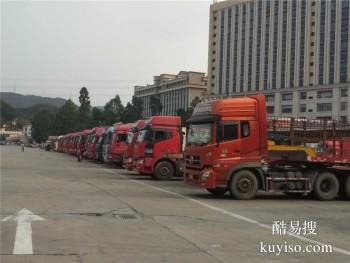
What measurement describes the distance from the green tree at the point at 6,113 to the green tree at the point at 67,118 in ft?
115

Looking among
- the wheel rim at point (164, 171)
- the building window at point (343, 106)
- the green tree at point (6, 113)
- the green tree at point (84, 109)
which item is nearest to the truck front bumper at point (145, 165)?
the wheel rim at point (164, 171)

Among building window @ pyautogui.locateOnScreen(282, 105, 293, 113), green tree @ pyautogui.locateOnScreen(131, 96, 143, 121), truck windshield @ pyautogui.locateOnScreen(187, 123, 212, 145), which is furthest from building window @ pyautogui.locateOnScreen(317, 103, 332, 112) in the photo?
truck windshield @ pyautogui.locateOnScreen(187, 123, 212, 145)

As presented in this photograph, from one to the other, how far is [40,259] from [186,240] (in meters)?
2.93

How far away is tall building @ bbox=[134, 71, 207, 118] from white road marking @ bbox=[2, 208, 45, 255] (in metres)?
108

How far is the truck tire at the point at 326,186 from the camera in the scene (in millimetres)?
19703

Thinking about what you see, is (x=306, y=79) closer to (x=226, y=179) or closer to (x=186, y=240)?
(x=226, y=179)

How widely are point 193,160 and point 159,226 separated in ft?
24.8

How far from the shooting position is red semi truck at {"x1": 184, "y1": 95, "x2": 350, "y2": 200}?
731 inches

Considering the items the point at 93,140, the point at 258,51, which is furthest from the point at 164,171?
the point at 258,51

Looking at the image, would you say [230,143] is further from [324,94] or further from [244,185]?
[324,94]

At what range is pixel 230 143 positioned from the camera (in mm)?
18641

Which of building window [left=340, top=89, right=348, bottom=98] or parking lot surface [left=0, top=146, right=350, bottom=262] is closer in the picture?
parking lot surface [left=0, top=146, right=350, bottom=262]

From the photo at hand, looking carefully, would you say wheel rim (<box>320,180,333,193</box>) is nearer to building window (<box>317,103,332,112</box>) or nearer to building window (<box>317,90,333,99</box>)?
building window (<box>317,103,332,112</box>)

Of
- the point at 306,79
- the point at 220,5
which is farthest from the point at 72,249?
the point at 220,5
